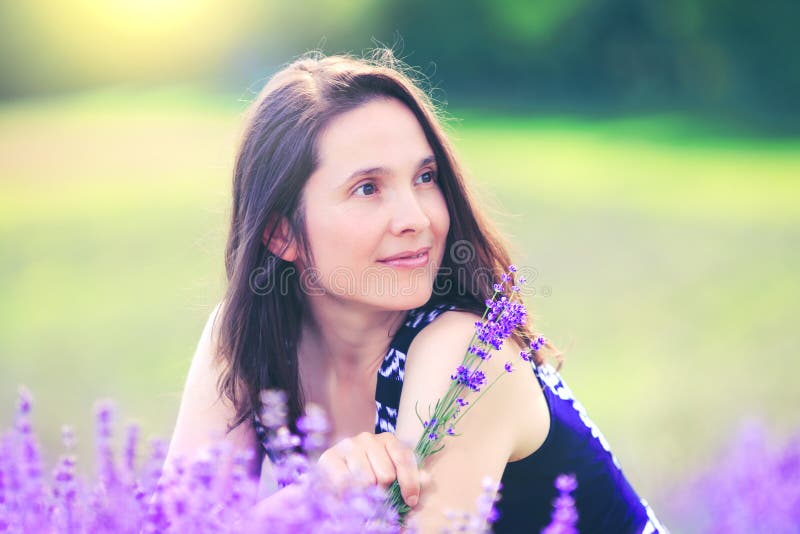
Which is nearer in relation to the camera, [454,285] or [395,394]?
[395,394]

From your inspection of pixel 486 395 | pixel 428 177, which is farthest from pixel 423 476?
pixel 428 177

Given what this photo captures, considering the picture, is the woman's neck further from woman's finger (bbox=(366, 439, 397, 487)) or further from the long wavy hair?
woman's finger (bbox=(366, 439, 397, 487))

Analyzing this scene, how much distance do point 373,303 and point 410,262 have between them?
0.39ft

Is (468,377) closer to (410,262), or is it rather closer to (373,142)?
(410,262)

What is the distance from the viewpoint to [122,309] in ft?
21.8

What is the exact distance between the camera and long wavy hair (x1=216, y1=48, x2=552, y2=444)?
2.22 metres

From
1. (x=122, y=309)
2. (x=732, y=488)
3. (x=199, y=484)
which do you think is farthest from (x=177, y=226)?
(x=199, y=484)

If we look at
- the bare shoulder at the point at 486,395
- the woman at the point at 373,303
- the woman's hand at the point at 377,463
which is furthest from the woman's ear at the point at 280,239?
the woman's hand at the point at 377,463

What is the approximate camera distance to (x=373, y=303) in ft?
6.66

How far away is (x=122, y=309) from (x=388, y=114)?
490 cm

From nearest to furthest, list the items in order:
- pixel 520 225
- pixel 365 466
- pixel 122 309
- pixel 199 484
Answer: pixel 199 484, pixel 365 466, pixel 122 309, pixel 520 225

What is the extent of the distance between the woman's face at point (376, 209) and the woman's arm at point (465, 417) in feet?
0.40

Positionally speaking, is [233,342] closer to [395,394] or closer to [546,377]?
[395,394]

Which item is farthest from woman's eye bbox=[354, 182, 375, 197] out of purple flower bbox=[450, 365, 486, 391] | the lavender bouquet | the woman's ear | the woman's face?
purple flower bbox=[450, 365, 486, 391]
